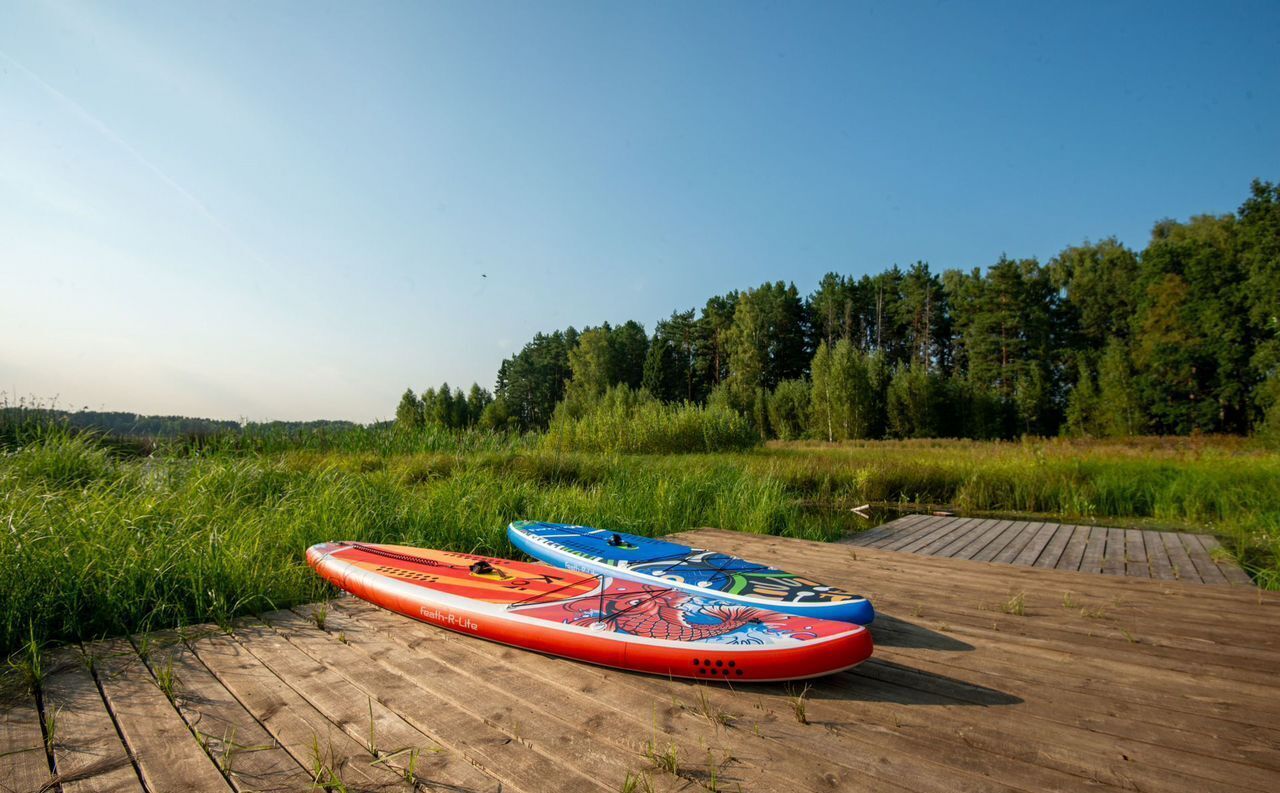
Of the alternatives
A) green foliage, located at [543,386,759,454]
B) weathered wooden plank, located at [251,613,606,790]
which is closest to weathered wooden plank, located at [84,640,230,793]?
weathered wooden plank, located at [251,613,606,790]

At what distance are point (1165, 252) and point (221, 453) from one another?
41.2 m

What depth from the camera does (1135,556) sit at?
4906 millimetres

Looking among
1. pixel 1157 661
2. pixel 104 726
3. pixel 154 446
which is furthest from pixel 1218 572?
pixel 154 446

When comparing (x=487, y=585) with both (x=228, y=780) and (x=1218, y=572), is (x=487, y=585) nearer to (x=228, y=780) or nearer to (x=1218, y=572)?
(x=228, y=780)

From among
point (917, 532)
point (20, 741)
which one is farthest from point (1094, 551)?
point (20, 741)

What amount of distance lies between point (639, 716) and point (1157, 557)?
522 cm

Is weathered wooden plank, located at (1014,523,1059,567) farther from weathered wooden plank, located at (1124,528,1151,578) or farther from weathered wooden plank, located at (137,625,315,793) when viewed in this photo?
weathered wooden plank, located at (137,625,315,793)

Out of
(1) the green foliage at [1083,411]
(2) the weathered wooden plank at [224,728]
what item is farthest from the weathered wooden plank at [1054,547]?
(1) the green foliage at [1083,411]

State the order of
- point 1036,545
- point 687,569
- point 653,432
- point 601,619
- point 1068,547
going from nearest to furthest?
1. point 601,619
2. point 687,569
3. point 1068,547
4. point 1036,545
5. point 653,432

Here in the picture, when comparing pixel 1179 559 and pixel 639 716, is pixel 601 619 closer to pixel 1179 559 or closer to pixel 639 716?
pixel 639 716

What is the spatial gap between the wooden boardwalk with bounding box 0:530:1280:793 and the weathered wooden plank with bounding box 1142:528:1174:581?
179cm

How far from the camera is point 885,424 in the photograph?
3309 cm

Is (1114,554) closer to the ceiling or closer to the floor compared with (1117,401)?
closer to the floor

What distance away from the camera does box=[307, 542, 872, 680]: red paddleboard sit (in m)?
1.95
